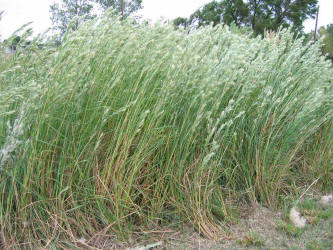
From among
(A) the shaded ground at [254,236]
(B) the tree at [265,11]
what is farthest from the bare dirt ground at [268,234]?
(B) the tree at [265,11]

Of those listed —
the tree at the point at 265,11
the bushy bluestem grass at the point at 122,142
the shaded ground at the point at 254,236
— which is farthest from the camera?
the tree at the point at 265,11

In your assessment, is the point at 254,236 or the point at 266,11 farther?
the point at 266,11

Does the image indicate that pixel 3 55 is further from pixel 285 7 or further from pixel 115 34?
pixel 285 7

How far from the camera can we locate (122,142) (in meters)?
Result: 2.01

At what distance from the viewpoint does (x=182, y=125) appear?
6.79 feet

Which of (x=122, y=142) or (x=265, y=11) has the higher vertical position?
(x=265, y=11)

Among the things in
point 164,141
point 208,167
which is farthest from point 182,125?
point 208,167

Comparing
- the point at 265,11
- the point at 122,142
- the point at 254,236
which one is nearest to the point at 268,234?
the point at 254,236

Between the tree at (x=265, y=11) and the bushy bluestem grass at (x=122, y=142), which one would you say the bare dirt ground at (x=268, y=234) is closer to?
the bushy bluestem grass at (x=122, y=142)

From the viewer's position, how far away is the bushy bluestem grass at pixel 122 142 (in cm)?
172

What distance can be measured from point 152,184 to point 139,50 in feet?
2.69

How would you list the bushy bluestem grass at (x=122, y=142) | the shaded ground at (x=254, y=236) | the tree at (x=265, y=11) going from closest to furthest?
the bushy bluestem grass at (x=122, y=142) → the shaded ground at (x=254, y=236) → the tree at (x=265, y=11)

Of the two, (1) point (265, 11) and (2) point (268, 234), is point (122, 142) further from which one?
(1) point (265, 11)

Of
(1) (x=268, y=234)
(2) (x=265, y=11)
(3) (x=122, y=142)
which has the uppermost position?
(2) (x=265, y=11)
